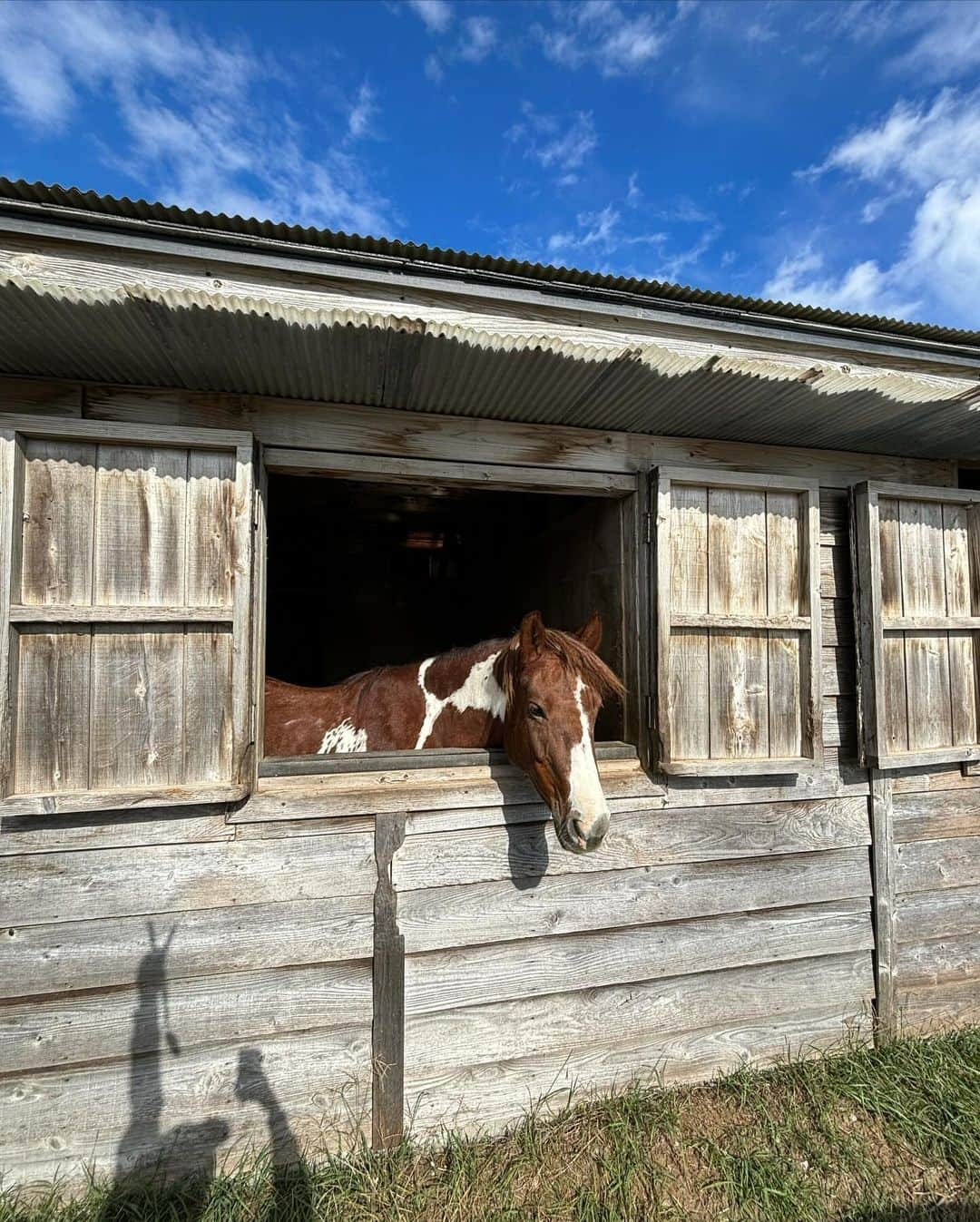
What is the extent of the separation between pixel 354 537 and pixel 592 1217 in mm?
4621

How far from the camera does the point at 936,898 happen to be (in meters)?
2.55

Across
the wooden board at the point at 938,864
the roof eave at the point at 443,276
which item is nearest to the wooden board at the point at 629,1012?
the wooden board at the point at 938,864

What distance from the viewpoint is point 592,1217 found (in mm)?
1745

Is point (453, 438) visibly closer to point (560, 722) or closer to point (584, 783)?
point (560, 722)

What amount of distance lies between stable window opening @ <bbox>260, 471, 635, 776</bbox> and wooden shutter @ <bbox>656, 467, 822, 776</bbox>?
25cm

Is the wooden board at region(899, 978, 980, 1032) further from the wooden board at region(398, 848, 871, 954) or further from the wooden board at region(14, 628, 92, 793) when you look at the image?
the wooden board at region(14, 628, 92, 793)

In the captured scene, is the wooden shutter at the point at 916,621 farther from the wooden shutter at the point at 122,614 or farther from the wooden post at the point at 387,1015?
the wooden shutter at the point at 122,614

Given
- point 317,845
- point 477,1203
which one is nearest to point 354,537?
point 317,845

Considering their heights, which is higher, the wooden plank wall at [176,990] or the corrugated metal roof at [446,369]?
the corrugated metal roof at [446,369]

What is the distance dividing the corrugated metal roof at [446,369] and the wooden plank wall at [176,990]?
145cm

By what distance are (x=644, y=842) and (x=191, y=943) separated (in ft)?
5.48

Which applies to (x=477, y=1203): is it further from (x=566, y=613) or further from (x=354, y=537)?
(x=354, y=537)

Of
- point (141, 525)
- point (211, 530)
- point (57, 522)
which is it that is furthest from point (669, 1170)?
point (57, 522)

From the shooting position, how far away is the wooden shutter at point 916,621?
7.82 ft
